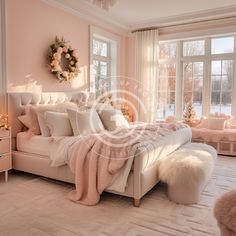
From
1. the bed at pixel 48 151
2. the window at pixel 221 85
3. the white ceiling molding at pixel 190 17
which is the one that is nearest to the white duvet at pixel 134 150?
the bed at pixel 48 151

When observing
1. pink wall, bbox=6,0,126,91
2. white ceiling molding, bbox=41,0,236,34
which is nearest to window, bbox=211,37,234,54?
white ceiling molding, bbox=41,0,236,34

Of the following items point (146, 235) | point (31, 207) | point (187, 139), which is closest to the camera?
point (146, 235)

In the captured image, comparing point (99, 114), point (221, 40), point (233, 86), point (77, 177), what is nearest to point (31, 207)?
point (77, 177)

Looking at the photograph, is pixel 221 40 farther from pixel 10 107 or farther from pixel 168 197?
pixel 10 107

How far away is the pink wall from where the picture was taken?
3.73 meters

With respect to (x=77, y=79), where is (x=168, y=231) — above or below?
below

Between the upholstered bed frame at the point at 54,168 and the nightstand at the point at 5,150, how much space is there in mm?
213

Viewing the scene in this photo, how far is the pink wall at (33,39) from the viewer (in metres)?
3.73

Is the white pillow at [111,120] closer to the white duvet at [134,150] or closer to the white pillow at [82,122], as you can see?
the white pillow at [82,122]

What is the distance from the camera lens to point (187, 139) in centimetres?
429

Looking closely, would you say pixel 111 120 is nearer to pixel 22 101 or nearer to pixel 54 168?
pixel 54 168

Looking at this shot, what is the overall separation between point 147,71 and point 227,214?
520 centimetres

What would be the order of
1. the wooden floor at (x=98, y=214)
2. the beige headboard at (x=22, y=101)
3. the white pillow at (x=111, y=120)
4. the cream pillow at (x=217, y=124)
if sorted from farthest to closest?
1. the cream pillow at (x=217, y=124)
2. the white pillow at (x=111, y=120)
3. the beige headboard at (x=22, y=101)
4. the wooden floor at (x=98, y=214)

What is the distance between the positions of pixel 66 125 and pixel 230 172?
8.56ft
